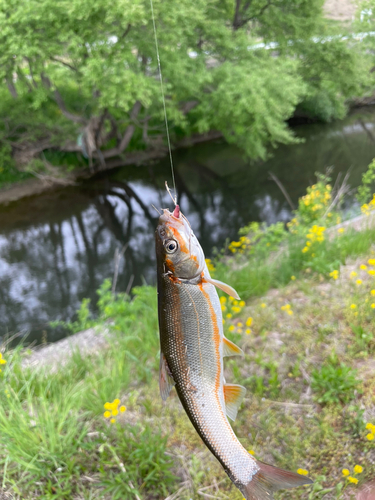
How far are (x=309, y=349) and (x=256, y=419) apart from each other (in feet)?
2.61

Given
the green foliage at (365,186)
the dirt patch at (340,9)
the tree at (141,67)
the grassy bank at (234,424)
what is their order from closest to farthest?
the grassy bank at (234,424) < the green foliage at (365,186) < the tree at (141,67) < the dirt patch at (340,9)

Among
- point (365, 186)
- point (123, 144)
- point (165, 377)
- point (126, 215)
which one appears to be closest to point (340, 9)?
point (123, 144)

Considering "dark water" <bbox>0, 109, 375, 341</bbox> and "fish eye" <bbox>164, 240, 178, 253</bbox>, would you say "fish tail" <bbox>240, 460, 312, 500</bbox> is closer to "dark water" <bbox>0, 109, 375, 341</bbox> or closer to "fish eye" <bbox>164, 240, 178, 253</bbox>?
"fish eye" <bbox>164, 240, 178, 253</bbox>

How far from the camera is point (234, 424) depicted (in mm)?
2443

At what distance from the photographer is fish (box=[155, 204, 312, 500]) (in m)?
1.32

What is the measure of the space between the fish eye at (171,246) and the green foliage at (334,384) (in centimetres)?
183

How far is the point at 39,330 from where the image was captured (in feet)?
21.9

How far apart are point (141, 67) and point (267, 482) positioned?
10.1m

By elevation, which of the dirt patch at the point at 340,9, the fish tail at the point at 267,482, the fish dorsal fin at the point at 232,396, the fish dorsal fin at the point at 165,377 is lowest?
the fish tail at the point at 267,482

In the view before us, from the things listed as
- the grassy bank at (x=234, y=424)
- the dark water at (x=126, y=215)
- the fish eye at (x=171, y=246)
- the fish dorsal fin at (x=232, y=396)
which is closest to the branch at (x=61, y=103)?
the dark water at (x=126, y=215)

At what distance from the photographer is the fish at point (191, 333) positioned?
4.33ft

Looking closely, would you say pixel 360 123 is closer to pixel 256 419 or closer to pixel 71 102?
pixel 71 102

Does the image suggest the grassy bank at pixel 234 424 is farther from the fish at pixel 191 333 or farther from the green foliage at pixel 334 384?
the fish at pixel 191 333

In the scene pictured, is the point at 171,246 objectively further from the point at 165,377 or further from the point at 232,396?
the point at 232,396
